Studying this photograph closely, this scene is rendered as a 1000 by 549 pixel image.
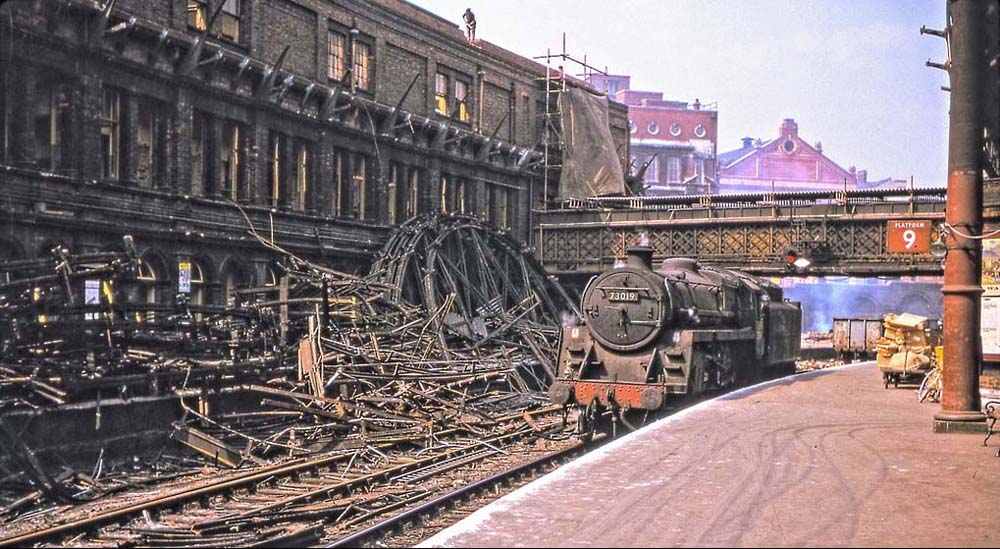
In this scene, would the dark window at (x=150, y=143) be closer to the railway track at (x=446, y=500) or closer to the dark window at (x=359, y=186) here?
the dark window at (x=359, y=186)

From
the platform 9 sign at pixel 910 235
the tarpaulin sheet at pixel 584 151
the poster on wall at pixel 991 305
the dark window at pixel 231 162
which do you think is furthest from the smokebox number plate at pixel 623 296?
the tarpaulin sheet at pixel 584 151

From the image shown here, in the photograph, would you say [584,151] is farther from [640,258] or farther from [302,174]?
[640,258]

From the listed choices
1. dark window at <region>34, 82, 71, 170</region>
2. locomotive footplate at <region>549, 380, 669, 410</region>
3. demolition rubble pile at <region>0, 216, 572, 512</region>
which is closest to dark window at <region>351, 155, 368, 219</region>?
demolition rubble pile at <region>0, 216, 572, 512</region>

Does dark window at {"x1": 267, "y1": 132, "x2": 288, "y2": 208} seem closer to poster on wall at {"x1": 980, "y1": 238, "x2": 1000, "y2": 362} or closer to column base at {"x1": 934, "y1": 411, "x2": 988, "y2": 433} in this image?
poster on wall at {"x1": 980, "y1": 238, "x2": 1000, "y2": 362}

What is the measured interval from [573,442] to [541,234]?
2070 cm

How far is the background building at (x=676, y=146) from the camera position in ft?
239

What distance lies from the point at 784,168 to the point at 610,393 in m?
66.9

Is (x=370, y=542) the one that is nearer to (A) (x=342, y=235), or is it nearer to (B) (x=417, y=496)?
(B) (x=417, y=496)

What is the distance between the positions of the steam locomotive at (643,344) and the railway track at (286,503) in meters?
1.90

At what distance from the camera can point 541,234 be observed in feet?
116

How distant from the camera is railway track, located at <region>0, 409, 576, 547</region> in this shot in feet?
28.7

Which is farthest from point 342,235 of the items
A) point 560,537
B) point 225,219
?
point 560,537

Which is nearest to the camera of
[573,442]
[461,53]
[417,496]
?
[417,496]

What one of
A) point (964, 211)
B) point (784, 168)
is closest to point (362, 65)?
point (964, 211)
